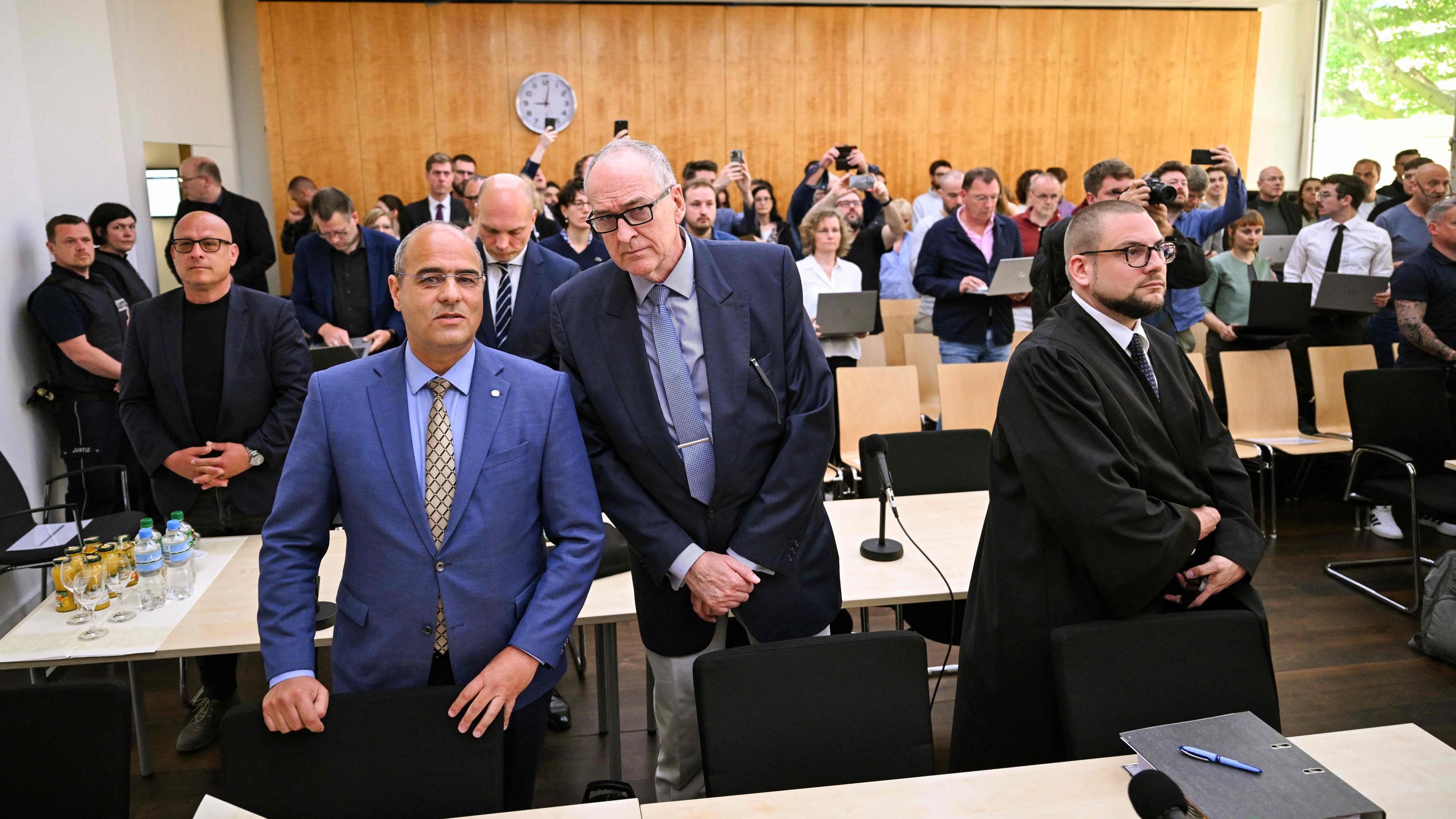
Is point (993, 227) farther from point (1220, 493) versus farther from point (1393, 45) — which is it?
point (1393, 45)

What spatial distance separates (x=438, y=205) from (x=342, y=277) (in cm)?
273

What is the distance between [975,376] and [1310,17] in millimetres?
9225

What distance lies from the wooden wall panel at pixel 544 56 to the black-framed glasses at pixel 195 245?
746 cm

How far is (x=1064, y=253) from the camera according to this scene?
3051 mm

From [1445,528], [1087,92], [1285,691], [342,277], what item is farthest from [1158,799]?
[1087,92]

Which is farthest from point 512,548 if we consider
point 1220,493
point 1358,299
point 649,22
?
point 649,22

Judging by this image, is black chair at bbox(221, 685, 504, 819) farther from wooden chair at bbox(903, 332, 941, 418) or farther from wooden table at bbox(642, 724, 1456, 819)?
wooden chair at bbox(903, 332, 941, 418)

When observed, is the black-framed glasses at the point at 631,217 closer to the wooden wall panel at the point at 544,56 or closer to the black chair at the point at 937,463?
the black chair at the point at 937,463

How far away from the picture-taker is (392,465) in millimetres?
1809

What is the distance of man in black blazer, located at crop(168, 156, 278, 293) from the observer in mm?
6312

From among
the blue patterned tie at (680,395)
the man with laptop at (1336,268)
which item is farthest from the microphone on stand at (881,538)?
the man with laptop at (1336,268)

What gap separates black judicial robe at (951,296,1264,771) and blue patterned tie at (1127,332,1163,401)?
13 millimetres

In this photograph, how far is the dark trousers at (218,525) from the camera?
10.7 feet

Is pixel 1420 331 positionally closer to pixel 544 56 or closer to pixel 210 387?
pixel 210 387
